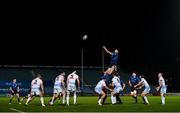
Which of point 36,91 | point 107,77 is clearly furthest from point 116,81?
point 36,91

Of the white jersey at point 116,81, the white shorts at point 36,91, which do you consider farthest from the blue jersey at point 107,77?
the white shorts at point 36,91

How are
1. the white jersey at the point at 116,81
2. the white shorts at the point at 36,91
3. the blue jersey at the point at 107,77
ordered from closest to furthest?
the white shorts at the point at 36,91 < the blue jersey at the point at 107,77 < the white jersey at the point at 116,81

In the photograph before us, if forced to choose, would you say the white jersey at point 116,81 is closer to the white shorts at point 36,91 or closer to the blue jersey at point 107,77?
the blue jersey at point 107,77

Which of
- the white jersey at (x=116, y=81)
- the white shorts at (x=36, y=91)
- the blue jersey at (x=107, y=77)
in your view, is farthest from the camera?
the white jersey at (x=116, y=81)

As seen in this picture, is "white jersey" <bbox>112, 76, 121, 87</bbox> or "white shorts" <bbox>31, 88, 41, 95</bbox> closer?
"white shorts" <bbox>31, 88, 41, 95</bbox>

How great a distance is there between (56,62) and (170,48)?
1881cm

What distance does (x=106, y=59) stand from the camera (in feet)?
253

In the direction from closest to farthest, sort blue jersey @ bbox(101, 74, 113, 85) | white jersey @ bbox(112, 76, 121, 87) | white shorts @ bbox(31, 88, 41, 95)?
white shorts @ bbox(31, 88, 41, 95)
blue jersey @ bbox(101, 74, 113, 85)
white jersey @ bbox(112, 76, 121, 87)

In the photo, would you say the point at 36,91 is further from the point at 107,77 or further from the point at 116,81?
the point at 116,81

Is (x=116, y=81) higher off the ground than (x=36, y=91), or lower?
higher

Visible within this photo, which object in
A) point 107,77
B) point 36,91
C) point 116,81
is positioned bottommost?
point 36,91

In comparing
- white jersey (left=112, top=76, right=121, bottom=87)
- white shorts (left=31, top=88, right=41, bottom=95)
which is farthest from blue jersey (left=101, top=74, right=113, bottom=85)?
white shorts (left=31, top=88, right=41, bottom=95)

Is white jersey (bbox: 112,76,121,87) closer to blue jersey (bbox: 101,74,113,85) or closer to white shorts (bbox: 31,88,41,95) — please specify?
blue jersey (bbox: 101,74,113,85)

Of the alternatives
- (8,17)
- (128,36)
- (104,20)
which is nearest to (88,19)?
(104,20)
